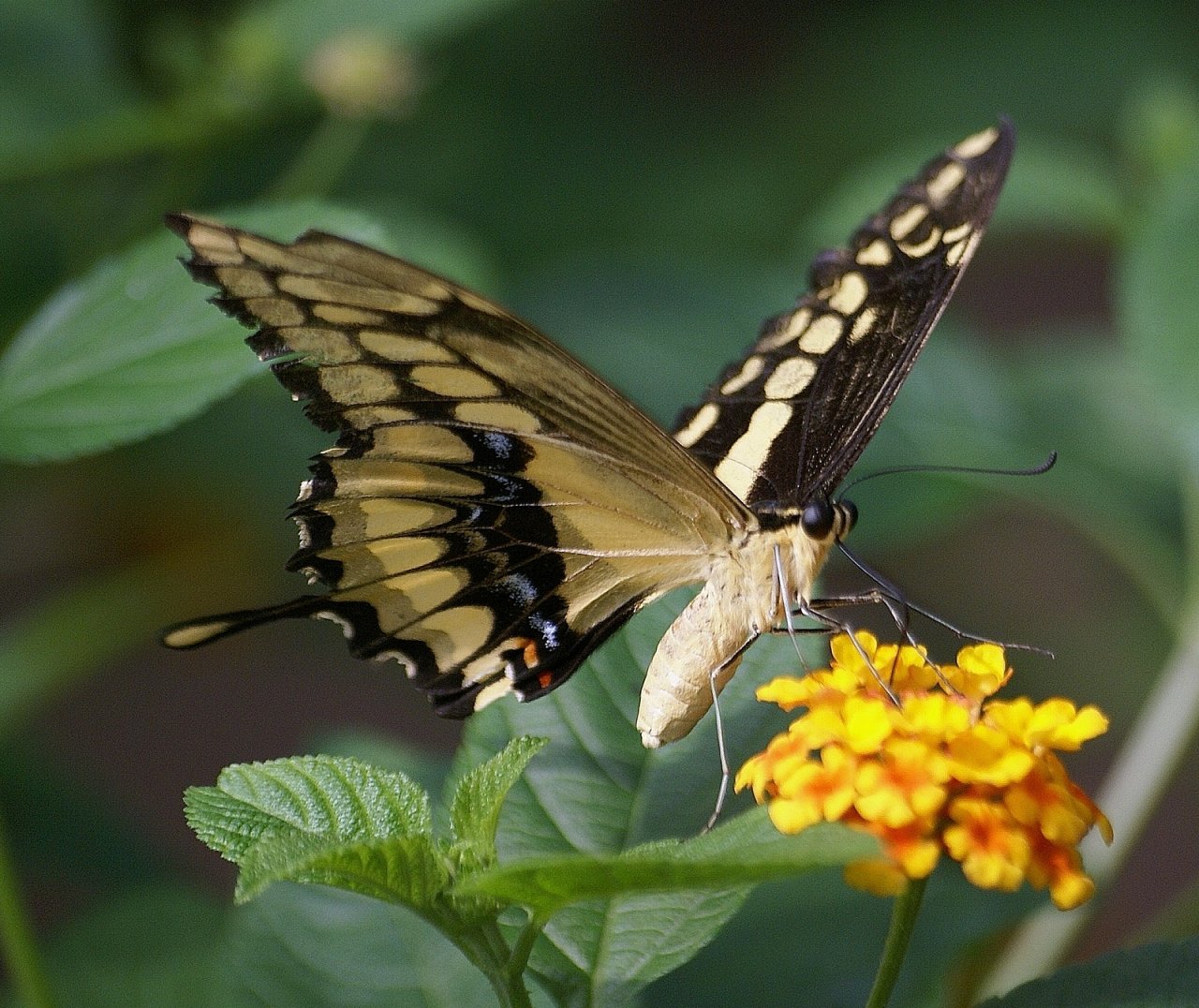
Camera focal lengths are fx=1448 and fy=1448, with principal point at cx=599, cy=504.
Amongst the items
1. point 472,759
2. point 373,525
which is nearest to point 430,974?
point 472,759

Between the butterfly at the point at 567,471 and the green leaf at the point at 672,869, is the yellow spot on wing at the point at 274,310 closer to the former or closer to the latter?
the butterfly at the point at 567,471

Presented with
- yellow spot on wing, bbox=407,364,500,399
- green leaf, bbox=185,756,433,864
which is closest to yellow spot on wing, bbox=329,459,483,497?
yellow spot on wing, bbox=407,364,500,399

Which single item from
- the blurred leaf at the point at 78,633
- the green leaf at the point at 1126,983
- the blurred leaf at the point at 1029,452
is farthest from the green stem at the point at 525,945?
the blurred leaf at the point at 78,633

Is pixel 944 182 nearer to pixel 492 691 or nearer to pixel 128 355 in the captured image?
pixel 492 691

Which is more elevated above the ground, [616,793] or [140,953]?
[616,793]

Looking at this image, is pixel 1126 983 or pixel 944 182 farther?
pixel 944 182

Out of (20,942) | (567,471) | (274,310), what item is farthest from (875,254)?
(20,942)
